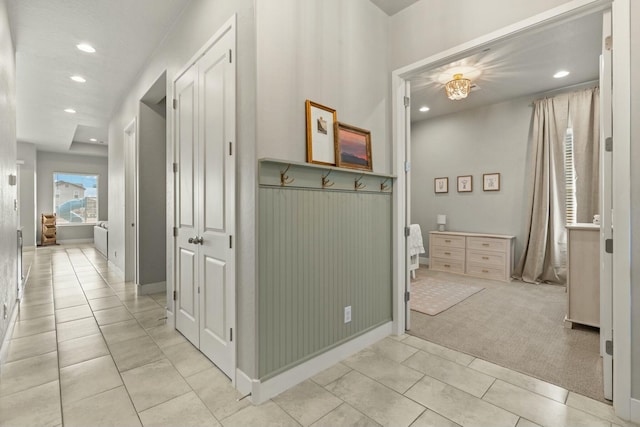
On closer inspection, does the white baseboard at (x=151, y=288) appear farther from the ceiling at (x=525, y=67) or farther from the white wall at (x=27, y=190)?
the white wall at (x=27, y=190)

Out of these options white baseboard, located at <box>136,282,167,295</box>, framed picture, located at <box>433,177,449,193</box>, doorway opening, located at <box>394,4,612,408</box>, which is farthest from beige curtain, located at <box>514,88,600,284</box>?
white baseboard, located at <box>136,282,167,295</box>

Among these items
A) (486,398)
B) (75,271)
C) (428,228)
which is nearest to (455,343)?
(486,398)

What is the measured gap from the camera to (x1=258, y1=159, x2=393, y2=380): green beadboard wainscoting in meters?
1.85

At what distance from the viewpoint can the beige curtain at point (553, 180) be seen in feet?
13.8

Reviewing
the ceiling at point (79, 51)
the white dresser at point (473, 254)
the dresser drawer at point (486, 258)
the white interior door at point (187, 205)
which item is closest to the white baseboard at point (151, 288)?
the white interior door at point (187, 205)

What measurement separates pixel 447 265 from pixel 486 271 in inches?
25.5

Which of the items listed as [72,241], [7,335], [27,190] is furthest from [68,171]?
[7,335]

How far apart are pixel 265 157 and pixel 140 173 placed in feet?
9.79

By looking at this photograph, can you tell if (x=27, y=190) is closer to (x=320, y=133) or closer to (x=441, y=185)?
Result: (x=320, y=133)

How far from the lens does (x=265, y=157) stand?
1822 mm

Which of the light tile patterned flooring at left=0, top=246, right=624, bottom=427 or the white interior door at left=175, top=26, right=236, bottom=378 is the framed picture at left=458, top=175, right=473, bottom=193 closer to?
the light tile patterned flooring at left=0, top=246, right=624, bottom=427

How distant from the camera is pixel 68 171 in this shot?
376 inches

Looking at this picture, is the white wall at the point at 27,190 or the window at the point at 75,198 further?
the window at the point at 75,198

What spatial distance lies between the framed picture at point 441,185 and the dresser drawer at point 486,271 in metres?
1.52
